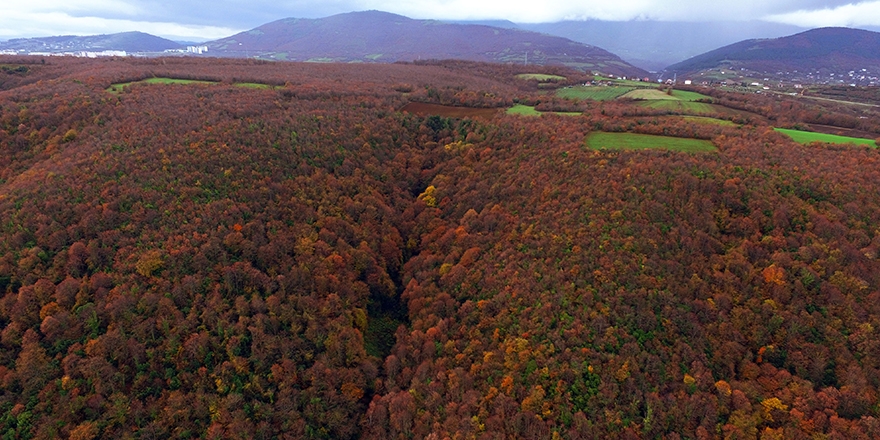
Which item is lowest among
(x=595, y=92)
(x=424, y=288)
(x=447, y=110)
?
(x=424, y=288)

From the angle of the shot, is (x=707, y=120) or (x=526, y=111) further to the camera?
(x=526, y=111)

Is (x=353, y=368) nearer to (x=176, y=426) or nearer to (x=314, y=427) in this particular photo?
(x=314, y=427)

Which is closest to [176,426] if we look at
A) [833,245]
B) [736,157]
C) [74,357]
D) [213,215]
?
[74,357]

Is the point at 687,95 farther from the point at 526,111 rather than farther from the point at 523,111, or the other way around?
the point at 523,111

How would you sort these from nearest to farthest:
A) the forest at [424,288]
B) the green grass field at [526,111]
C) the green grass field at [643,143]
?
1. the forest at [424,288]
2. the green grass field at [643,143]
3. the green grass field at [526,111]

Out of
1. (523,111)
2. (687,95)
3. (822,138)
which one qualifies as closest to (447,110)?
(523,111)

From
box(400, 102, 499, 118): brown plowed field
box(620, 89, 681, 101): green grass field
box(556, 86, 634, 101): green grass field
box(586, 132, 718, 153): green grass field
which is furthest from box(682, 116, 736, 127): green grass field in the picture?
box(400, 102, 499, 118): brown plowed field

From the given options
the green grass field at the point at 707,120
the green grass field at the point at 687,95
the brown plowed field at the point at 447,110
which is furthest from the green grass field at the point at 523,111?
the green grass field at the point at 687,95

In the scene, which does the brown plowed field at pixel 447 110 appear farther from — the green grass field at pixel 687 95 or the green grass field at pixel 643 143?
the green grass field at pixel 687 95
